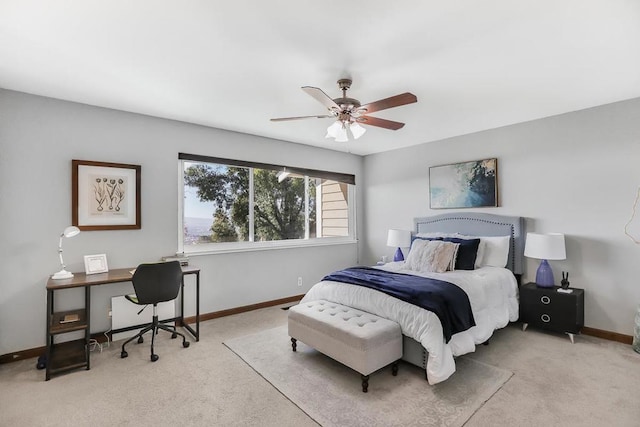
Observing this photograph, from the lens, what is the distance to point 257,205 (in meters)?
4.64

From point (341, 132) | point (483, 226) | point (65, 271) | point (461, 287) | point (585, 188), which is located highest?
point (341, 132)

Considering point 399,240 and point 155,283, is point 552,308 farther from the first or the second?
point 155,283

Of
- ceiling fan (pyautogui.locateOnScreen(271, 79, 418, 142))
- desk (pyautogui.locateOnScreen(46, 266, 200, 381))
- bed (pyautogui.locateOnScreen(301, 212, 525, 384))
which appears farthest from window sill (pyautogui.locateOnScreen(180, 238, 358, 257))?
ceiling fan (pyautogui.locateOnScreen(271, 79, 418, 142))

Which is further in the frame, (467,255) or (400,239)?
(400,239)

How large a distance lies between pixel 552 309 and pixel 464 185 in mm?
1861

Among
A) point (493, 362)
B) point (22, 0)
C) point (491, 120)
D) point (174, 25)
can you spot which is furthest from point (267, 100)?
point (493, 362)

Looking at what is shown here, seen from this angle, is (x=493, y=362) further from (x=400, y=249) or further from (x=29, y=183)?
(x=29, y=183)

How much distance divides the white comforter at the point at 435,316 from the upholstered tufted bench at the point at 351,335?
108 millimetres

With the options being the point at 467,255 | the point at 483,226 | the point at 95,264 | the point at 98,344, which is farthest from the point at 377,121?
the point at 98,344

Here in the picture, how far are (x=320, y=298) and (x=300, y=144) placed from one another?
8.70 ft

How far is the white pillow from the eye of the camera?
3807 mm

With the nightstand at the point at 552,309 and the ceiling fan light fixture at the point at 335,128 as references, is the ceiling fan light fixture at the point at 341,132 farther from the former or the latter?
the nightstand at the point at 552,309

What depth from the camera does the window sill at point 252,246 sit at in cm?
401

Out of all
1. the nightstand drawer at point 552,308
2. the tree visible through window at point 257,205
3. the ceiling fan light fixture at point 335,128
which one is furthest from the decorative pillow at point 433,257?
the tree visible through window at point 257,205
